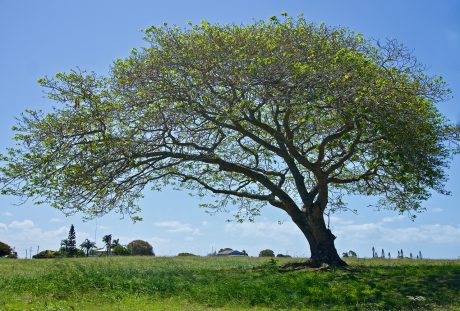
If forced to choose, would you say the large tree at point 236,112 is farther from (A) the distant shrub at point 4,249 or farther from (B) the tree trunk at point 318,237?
(A) the distant shrub at point 4,249

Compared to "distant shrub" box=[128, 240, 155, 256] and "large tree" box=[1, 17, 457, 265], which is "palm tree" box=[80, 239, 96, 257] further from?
"large tree" box=[1, 17, 457, 265]

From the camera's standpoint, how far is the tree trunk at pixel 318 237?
2444 cm

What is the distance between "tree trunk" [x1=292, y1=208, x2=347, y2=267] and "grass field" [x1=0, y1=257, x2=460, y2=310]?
113 inches

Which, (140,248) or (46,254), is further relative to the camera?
(140,248)

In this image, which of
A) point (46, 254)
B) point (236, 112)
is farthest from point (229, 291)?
point (46, 254)

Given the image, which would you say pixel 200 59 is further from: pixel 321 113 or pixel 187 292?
pixel 187 292

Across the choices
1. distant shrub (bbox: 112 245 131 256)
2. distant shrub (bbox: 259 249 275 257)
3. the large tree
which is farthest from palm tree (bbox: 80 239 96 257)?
the large tree

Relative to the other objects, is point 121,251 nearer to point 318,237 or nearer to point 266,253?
point 266,253

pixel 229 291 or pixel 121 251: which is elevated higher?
pixel 121 251

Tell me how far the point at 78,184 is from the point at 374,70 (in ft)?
43.6

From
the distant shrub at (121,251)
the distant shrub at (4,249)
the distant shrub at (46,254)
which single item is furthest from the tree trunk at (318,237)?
the distant shrub at (4,249)

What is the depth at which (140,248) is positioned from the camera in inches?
2002

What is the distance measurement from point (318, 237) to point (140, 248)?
28.9 m

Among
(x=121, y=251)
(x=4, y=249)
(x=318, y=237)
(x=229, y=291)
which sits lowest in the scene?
(x=229, y=291)
